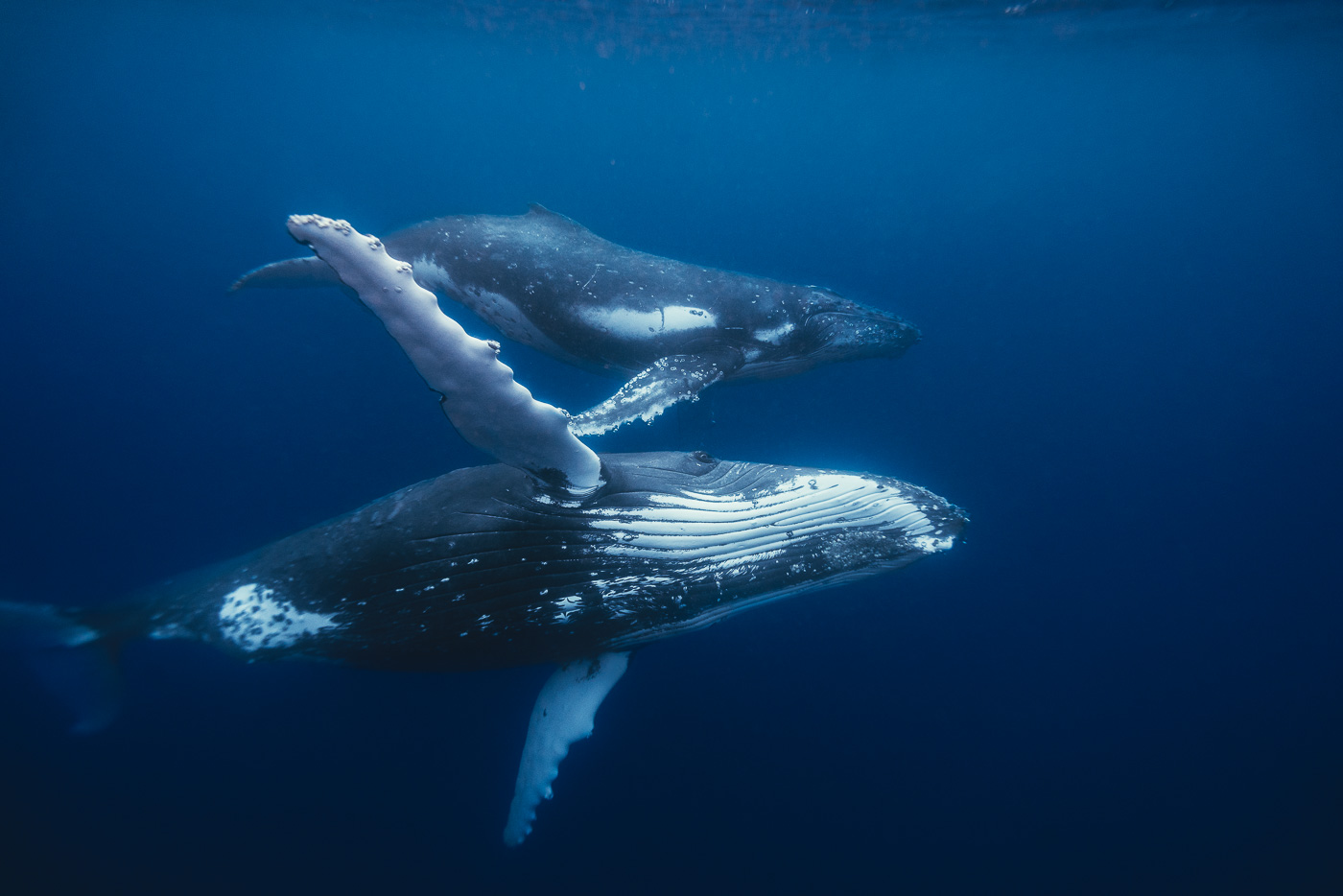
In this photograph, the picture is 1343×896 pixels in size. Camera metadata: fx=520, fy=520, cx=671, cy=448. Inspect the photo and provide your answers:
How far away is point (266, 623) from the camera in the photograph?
347 centimetres

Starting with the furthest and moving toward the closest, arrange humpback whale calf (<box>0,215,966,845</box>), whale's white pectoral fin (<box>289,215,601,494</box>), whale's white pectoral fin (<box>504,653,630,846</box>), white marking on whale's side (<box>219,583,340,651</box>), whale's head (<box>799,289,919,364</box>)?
whale's head (<box>799,289,919,364</box>) < whale's white pectoral fin (<box>504,653,630,846</box>) < white marking on whale's side (<box>219,583,340,651</box>) < humpback whale calf (<box>0,215,966,845</box>) < whale's white pectoral fin (<box>289,215,601,494</box>)

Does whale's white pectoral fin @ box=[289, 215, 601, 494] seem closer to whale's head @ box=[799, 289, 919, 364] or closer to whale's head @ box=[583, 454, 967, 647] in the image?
whale's head @ box=[583, 454, 967, 647]

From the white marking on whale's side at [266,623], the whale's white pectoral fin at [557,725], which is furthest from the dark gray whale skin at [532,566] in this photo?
the whale's white pectoral fin at [557,725]

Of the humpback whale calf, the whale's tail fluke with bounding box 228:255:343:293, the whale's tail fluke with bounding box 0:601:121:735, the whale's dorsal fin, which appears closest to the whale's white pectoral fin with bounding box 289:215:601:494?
the humpback whale calf

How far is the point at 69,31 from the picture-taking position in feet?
66.5

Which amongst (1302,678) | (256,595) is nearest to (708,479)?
(256,595)

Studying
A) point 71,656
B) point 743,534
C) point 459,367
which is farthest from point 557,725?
point 71,656

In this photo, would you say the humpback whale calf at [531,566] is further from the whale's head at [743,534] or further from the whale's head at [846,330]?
the whale's head at [846,330]

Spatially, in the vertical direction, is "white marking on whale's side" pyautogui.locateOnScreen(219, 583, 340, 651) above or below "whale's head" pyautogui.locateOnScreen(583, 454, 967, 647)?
below

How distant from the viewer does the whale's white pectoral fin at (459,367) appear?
2037 millimetres

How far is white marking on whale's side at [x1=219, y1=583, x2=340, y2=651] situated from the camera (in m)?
3.47

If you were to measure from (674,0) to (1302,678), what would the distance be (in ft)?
65.6

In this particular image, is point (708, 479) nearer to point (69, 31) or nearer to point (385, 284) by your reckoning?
point (385, 284)

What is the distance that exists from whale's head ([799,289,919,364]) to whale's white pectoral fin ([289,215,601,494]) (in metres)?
4.24
